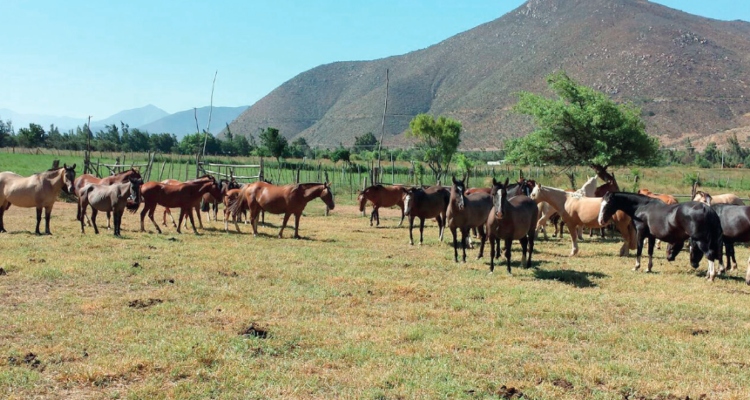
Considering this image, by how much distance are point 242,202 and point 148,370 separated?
1358 cm

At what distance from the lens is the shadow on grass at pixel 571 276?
11516mm

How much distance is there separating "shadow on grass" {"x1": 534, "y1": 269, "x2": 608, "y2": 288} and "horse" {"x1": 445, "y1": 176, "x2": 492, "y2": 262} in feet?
6.52

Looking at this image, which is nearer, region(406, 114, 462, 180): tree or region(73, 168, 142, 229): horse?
region(73, 168, 142, 229): horse

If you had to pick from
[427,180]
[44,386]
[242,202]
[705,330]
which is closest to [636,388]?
[705,330]

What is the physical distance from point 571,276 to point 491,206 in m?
3.27

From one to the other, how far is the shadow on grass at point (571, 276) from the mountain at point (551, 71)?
5270 centimetres

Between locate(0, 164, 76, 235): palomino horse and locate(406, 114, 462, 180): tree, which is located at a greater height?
locate(406, 114, 462, 180): tree

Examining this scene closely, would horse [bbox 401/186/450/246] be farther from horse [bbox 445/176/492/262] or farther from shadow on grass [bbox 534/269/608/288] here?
shadow on grass [bbox 534/269/608/288]

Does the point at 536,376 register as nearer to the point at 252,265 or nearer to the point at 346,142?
the point at 252,265

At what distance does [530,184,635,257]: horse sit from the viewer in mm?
15688

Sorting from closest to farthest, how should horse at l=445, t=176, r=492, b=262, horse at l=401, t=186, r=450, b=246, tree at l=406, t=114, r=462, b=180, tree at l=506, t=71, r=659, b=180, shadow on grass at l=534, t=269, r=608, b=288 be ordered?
shadow on grass at l=534, t=269, r=608, b=288 → horse at l=445, t=176, r=492, b=262 → horse at l=401, t=186, r=450, b=246 → tree at l=506, t=71, r=659, b=180 → tree at l=406, t=114, r=462, b=180

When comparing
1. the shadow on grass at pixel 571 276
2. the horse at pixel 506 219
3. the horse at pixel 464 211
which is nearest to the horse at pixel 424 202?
the horse at pixel 464 211

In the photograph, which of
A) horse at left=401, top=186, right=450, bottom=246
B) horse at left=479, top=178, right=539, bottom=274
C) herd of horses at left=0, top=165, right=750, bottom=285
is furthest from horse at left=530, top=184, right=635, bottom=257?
horse at left=479, top=178, right=539, bottom=274

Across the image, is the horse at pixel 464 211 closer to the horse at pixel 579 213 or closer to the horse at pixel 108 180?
A: the horse at pixel 579 213
